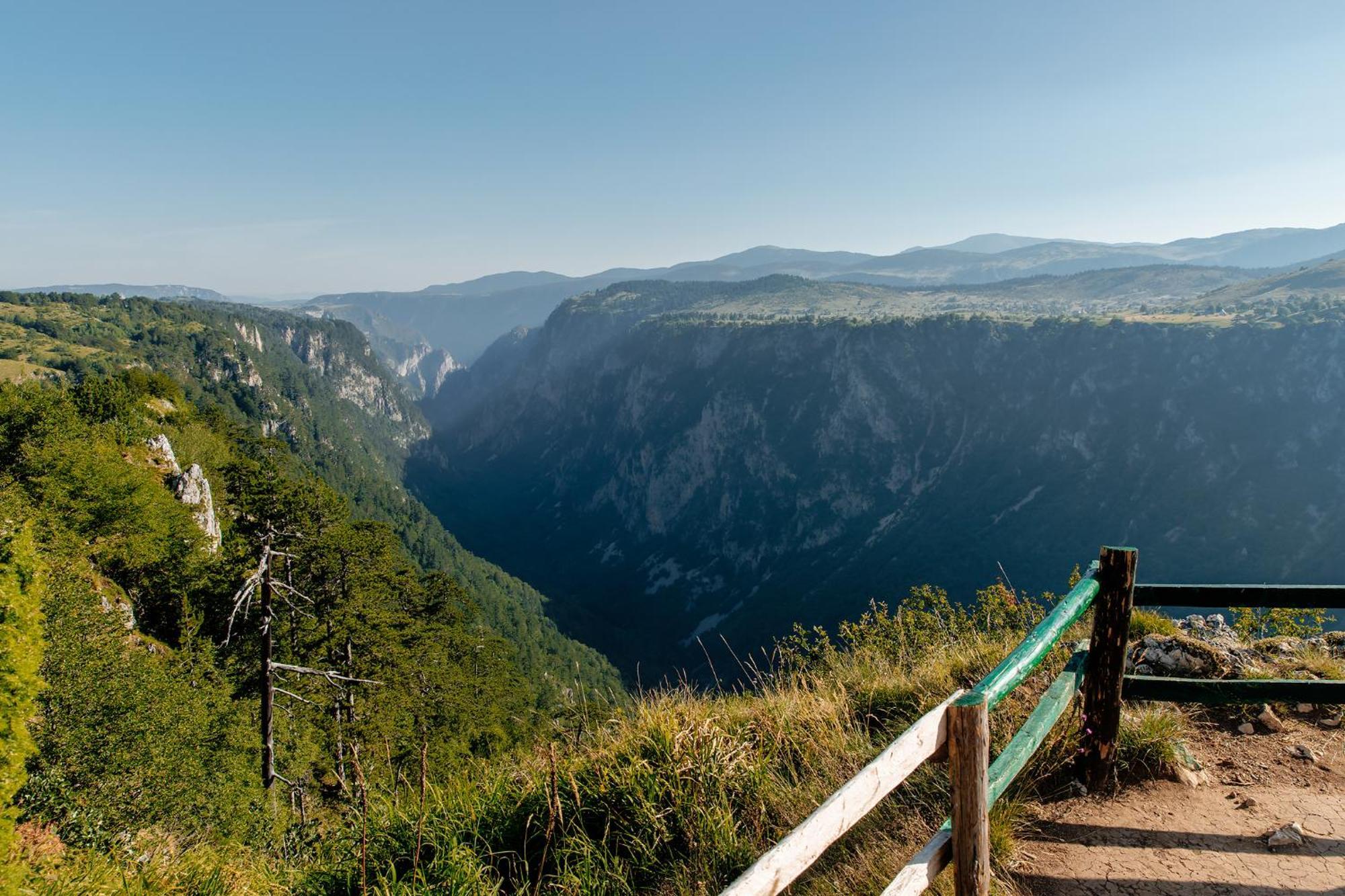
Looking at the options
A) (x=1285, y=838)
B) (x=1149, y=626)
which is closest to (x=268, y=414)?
(x=1149, y=626)

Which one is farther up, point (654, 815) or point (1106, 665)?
point (1106, 665)

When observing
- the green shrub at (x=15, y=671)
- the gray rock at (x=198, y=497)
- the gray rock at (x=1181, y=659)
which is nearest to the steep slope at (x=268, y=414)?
the gray rock at (x=198, y=497)

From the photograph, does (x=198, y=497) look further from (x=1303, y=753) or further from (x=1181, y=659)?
(x=1303, y=753)

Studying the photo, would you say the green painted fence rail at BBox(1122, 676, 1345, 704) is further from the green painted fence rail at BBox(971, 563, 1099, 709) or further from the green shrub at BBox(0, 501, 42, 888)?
the green shrub at BBox(0, 501, 42, 888)

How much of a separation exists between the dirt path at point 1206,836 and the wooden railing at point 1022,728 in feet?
1.39

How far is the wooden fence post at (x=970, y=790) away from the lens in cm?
289

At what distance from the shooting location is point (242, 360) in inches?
7574

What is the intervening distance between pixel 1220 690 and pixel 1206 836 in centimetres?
103

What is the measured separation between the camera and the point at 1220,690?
15.4 feet

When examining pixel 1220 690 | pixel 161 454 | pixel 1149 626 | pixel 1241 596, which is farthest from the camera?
pixel 161 454

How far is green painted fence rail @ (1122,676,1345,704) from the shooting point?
470 cm

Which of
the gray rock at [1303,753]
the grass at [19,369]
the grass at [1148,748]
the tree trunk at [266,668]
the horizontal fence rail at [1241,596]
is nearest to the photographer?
the horizontal fence rail at [1241,596]

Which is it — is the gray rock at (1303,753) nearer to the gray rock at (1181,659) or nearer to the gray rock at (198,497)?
the gray rock at (1181,659)

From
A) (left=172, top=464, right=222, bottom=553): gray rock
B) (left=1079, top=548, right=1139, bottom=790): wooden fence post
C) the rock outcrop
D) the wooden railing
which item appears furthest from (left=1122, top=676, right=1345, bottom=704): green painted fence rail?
(left=172, top=464, right=222, bottom=553): gray rock
